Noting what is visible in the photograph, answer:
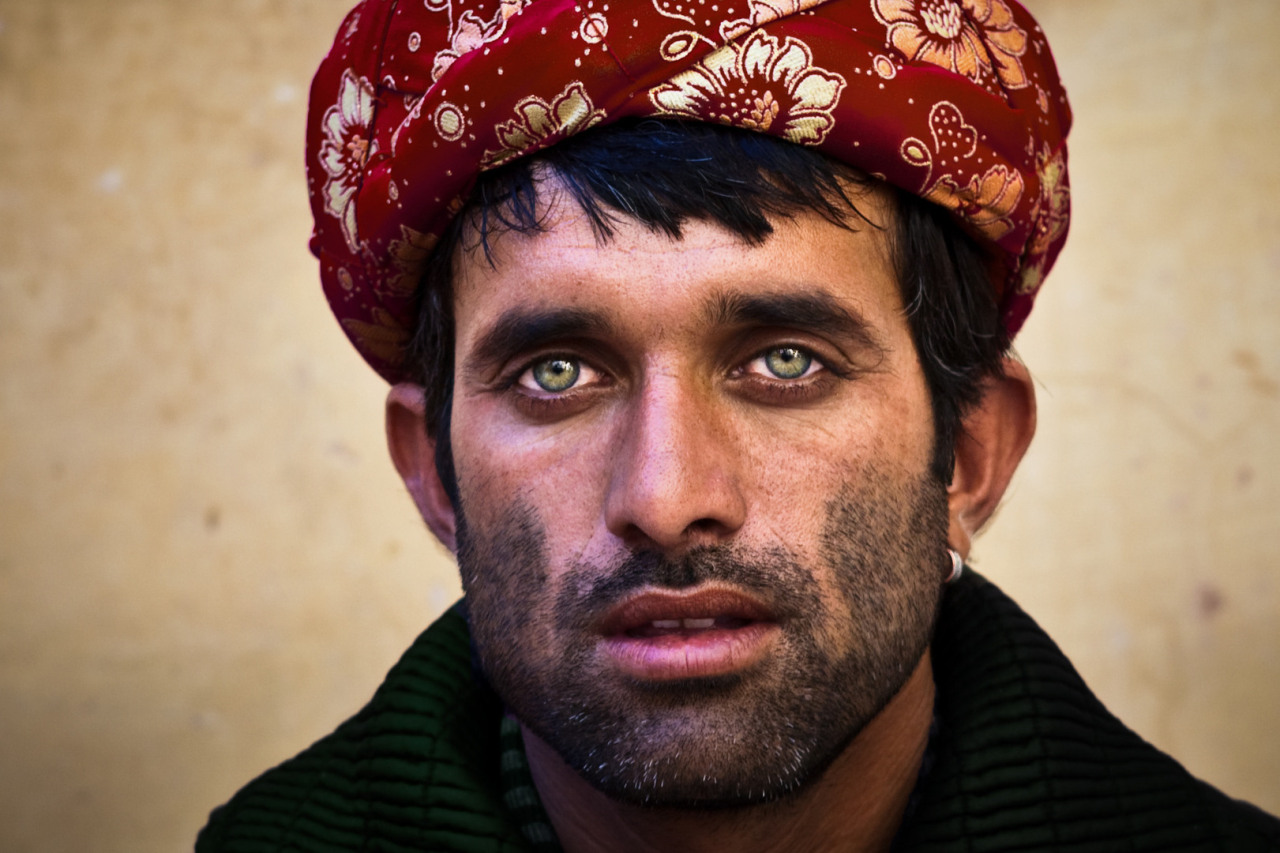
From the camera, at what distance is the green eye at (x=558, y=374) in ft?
5.32

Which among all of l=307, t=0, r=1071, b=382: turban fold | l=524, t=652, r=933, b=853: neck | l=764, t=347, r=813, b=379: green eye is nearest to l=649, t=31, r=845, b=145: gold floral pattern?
l=307, t=0, r=1071, b=382: turban fold

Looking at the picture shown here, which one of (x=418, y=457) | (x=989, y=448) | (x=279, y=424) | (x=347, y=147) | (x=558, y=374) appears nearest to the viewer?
(x=558, y=374)

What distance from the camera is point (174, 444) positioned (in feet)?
9.46

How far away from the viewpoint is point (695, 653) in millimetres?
1448

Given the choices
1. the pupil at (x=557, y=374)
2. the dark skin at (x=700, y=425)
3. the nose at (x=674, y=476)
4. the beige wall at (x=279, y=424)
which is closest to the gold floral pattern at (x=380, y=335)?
the dark skin at (x=700, y=425)

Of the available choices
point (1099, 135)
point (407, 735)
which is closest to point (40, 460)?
point (407, 735)

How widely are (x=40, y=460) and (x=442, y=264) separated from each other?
1602mm

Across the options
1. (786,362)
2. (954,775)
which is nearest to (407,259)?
(786,362)

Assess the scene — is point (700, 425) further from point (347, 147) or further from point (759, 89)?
point (347, 147)

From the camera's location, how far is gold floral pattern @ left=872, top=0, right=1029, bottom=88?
155 centimetres

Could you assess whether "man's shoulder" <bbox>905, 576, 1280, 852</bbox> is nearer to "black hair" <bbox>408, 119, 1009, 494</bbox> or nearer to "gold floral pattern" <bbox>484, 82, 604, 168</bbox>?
"black hair" <bbox>408, 119, 1009, 494</bbox>

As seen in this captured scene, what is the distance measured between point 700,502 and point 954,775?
1.98 ft

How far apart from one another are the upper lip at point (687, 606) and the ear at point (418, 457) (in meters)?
0.51

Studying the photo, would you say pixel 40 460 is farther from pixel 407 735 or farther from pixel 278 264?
pixel 407 735
